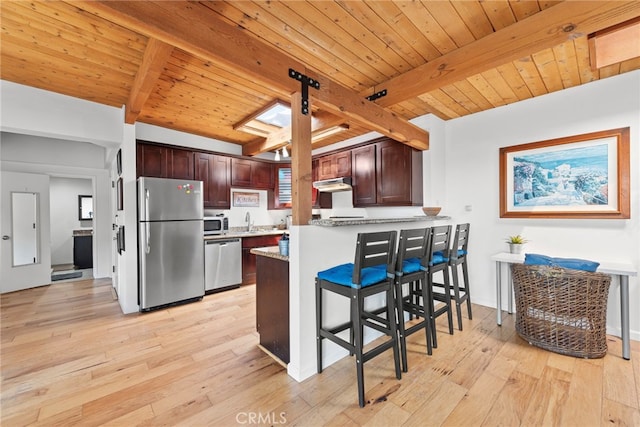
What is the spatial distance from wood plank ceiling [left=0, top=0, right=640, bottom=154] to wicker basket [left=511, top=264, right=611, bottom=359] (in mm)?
1815

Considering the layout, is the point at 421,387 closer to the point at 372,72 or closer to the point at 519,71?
the point at 372,72

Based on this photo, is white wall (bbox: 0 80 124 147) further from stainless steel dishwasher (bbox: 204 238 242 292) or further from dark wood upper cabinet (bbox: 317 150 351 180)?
dark wood upper cabinet (bbox: 317 150 351 180)

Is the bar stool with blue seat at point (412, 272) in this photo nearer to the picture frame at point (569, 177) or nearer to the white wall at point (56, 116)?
the picture frame at point (569, 177)

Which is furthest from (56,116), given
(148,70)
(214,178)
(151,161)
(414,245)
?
(414,245)

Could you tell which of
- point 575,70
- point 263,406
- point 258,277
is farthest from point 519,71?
point 263,406

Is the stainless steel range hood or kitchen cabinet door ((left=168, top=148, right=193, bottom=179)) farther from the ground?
kitchen cabinet door ((left=168, top=148, right=193, bottom=179))

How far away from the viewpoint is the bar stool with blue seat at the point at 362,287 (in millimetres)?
1715

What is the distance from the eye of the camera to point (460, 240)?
293 centimetres

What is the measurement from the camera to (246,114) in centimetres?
353

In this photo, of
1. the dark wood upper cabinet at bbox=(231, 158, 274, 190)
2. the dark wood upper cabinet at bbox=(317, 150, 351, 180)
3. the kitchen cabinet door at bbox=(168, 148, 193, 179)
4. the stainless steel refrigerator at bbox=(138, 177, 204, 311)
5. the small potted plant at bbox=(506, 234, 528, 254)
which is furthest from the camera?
the dark wood upper cabinet at bbox=(231, 158, 274, 190)

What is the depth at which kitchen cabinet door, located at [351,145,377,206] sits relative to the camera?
13.2 ft

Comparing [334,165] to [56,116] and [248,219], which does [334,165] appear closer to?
[248,219]

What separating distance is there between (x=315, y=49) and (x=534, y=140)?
8.99 ft

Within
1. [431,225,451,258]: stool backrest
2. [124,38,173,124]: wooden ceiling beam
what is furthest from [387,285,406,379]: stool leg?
[124,38,173,124]: wooden ceiling beam
